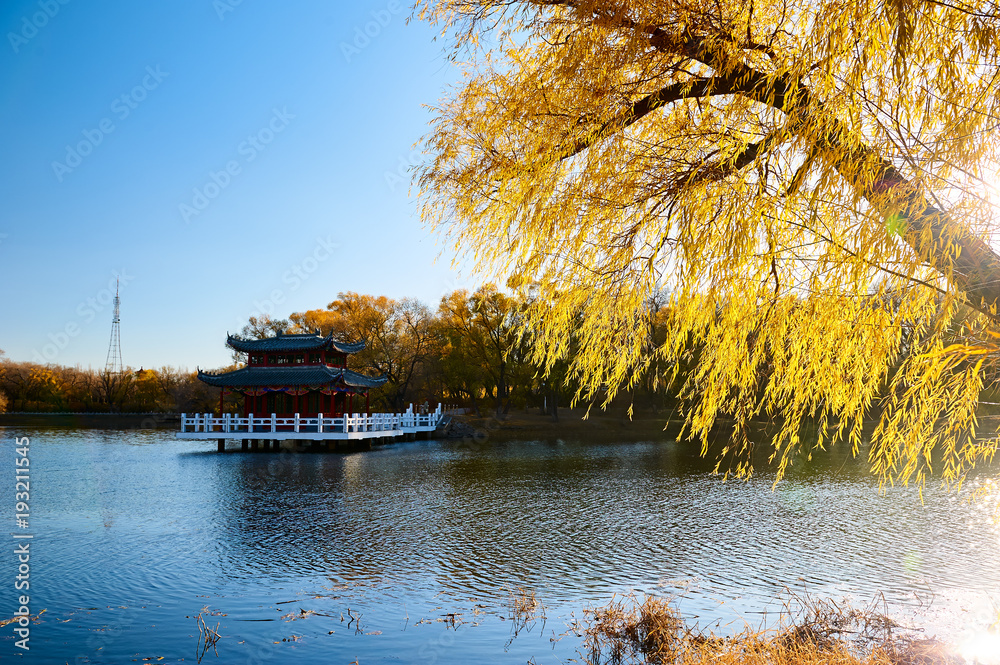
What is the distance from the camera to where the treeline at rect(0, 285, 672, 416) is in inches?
1426

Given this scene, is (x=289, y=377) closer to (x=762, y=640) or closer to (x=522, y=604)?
(x=522, y=604)

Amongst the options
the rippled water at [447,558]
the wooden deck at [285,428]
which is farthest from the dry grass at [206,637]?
the wooden deck at [285,428]

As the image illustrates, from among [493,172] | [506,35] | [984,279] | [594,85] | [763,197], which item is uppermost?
[506,35]

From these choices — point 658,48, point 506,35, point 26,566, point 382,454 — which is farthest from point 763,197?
point 382,454

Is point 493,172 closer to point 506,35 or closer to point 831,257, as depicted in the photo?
point 506,35

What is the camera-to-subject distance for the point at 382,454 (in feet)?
77.3

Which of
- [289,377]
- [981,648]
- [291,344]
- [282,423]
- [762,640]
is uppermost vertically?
[291,344]

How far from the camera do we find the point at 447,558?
319 inches

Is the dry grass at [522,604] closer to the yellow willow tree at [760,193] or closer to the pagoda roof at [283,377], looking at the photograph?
the yellow willow tree at [760,193]

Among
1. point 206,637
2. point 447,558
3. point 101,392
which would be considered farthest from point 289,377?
point 101,392

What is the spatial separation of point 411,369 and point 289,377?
494 inches

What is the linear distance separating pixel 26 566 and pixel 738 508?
10.7m

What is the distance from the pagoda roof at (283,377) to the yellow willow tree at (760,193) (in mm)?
24169

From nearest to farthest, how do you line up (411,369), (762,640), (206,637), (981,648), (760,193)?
(760,193)
(762,640)
(981,648)
(206,637)
(411,369)
